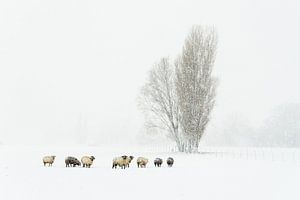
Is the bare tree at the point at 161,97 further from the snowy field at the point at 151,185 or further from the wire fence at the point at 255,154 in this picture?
the snowy field at the point at 151,185

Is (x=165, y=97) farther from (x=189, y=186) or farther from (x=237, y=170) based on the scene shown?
(x=189, y=186)

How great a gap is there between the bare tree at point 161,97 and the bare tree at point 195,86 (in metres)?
2.68

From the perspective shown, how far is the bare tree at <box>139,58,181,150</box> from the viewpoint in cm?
5575

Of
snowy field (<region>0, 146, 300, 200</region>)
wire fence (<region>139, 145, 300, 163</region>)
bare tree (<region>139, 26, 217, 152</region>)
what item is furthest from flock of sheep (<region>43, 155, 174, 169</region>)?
bare tree (<region>139, 26, 217, 152</region>)

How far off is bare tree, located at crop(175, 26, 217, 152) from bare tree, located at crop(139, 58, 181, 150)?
2684 millimetres

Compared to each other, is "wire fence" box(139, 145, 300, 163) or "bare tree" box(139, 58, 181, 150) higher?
"bare tree" box(139, 58, 181, 150)

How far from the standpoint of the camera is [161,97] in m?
56.3

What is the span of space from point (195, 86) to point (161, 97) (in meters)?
5.48

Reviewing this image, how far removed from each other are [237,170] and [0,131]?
165263 millimetres

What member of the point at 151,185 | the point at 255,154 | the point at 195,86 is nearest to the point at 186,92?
the point at 195,86

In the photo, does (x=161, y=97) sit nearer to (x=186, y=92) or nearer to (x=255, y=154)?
(x=186, y=92)

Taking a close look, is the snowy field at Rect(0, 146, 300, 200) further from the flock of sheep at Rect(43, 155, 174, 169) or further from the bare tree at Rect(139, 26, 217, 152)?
the bare tree at Rect(139, 26, 217, 152)

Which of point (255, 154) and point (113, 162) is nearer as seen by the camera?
point (113, 162)

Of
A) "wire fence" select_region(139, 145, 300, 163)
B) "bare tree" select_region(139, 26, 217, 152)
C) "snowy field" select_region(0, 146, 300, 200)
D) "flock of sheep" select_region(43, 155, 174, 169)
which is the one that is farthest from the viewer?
"bare tree" select_region(139, 26, 217, 152)
